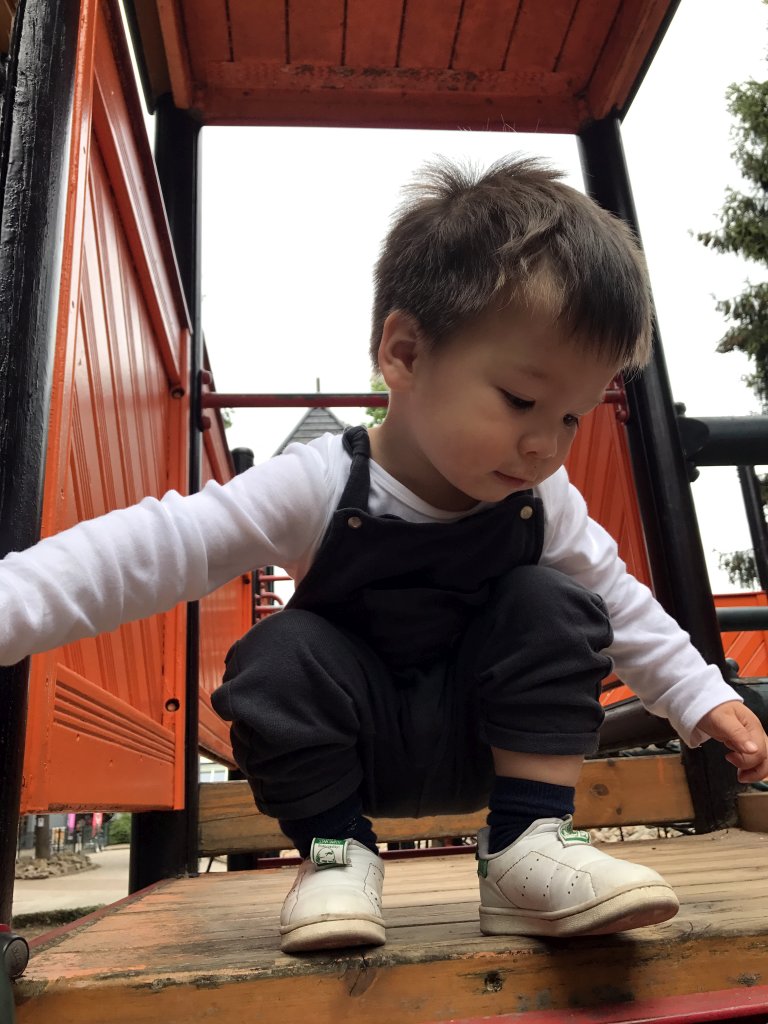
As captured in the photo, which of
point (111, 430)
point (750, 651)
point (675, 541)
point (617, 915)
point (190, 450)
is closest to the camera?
point (617, 915)

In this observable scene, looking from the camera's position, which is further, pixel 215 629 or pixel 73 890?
pixel 73 890

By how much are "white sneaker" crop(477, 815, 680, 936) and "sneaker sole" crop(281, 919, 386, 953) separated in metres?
0.16

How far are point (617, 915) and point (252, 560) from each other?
57 cm

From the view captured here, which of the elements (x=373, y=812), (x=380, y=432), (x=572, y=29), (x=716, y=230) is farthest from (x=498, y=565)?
(x=716, y=230)

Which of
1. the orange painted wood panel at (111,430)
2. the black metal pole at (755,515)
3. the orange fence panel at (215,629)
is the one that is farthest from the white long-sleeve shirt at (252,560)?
the black metal pole at (755,515)

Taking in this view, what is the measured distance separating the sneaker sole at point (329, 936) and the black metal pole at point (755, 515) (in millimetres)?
3493

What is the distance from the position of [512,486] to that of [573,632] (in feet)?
0.64

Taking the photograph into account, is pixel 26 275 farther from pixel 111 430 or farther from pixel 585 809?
pixel 585 809

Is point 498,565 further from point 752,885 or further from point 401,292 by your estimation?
point 752,885

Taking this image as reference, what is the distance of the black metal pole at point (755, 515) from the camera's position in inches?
159

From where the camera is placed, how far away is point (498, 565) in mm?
1220

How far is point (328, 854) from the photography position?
104 centimetres

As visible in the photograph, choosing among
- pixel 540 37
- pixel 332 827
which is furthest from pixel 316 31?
pixel 332 827

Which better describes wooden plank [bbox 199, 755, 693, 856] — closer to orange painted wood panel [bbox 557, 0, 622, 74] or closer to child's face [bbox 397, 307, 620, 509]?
child's face [bbox 397, 307, 620, 509]
